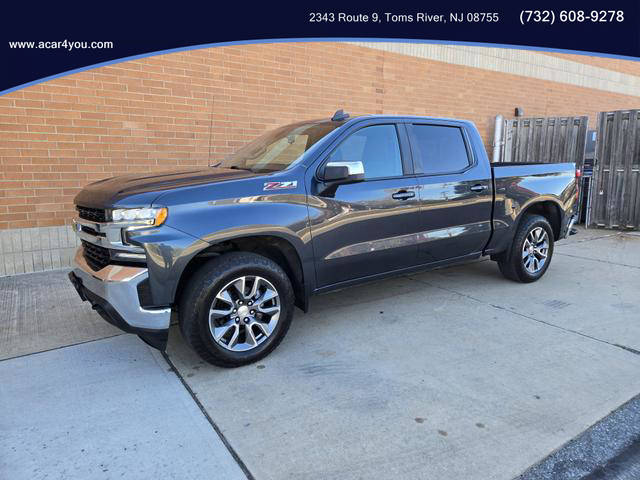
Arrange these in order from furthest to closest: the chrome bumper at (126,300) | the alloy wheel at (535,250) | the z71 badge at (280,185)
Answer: the alloy wheel at (535,250), the z71 badge at (280,185), the chrome bumper at (126,300)

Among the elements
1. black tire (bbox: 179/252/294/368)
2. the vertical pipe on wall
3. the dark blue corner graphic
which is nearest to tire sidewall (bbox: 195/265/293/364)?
black tire (bbox: 179/252/294/368)

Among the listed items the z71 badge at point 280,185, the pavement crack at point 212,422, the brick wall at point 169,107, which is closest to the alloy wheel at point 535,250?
the z71 badge at point 280,185

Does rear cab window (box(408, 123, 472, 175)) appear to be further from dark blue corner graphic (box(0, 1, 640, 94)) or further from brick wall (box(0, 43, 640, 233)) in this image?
dark blue corner graphic (box(0, 1, 640, 94))

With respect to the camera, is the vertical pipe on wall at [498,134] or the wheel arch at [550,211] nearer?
the wheel arch at [550,211]

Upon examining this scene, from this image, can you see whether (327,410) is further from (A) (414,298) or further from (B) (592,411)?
(A) (414,298)

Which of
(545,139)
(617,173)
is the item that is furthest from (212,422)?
(545,139)

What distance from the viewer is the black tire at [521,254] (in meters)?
5.34

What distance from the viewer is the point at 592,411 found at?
9.58ft

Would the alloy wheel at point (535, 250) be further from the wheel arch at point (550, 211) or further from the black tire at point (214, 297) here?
the black tire at point (214, 297)

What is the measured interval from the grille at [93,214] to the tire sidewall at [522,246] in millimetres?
4294

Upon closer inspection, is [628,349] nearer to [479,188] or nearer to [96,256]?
[479,188]

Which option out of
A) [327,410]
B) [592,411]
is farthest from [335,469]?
[592,411]

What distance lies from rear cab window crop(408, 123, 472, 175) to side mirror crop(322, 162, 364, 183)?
932mm

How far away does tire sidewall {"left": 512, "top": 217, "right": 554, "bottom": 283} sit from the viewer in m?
5.34
